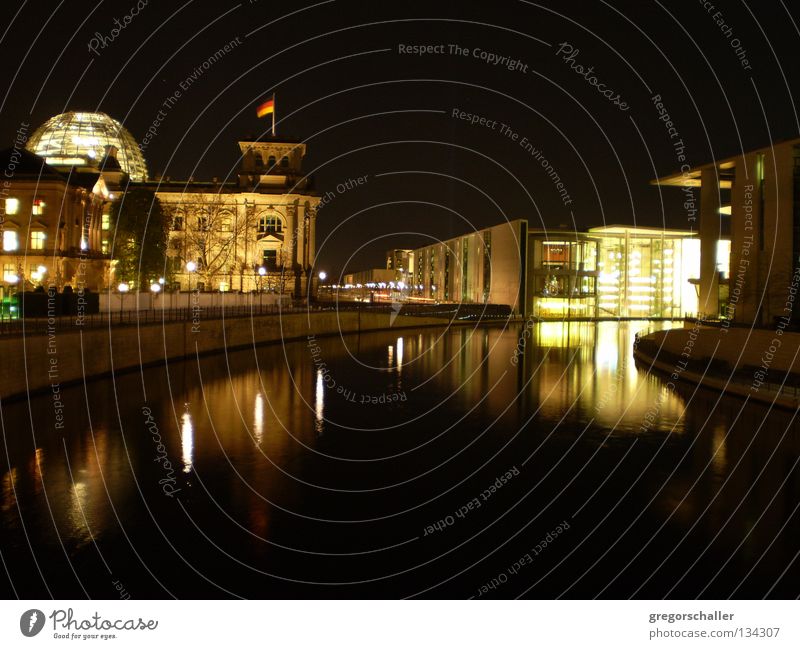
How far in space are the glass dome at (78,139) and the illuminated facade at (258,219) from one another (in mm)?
12226

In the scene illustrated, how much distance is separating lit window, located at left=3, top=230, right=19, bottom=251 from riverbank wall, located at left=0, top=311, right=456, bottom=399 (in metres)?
17.2

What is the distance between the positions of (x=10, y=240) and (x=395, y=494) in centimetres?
3949

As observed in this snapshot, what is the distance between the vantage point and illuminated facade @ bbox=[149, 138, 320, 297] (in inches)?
2478

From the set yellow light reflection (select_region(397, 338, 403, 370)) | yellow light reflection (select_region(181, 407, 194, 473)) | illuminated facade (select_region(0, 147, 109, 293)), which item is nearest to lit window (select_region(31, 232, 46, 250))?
illuminated facade (select_region(0, 147, 109, 293))

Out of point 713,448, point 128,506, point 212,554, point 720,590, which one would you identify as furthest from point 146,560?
point 713,448

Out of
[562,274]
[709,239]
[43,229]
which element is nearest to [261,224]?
[43,229]

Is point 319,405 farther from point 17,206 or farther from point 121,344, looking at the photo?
point 17,206

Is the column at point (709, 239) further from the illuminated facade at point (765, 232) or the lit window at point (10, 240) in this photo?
the lit window at point (10, 240)

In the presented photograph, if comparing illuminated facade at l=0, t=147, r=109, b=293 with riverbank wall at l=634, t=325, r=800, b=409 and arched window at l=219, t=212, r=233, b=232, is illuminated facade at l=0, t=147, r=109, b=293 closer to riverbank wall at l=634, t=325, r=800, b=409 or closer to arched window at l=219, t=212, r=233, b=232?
arched window at l=219, t=212, r=233, b=232

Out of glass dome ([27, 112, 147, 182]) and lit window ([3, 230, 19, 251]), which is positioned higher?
glass dome ([27, 112, 147, 182])

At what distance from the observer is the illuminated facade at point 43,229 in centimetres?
4269

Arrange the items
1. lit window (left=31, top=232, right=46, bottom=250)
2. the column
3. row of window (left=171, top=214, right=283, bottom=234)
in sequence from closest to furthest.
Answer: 1. the column
2. lit window (left=31, top=232, right=46, bottom=250)
3. row of window (left=171, top=214, right=283, bottom=234)

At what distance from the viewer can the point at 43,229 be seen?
45281 millimetres

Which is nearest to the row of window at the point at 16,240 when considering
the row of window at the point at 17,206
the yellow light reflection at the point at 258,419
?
the row of window at the point at 17,206
